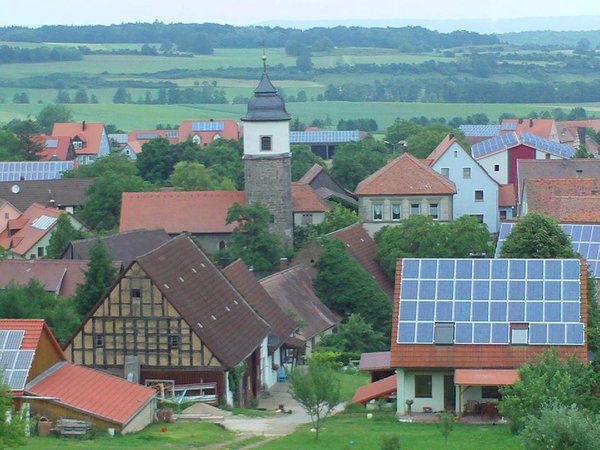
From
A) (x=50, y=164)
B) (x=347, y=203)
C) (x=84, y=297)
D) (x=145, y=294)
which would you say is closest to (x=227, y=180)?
(x=347, y=203)

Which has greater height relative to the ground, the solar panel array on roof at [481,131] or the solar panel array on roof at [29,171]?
the solar panel array on roof at [481,131]

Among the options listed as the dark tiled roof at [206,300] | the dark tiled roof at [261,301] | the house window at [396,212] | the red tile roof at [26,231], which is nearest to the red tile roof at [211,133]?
the red tile roof at [26,231]

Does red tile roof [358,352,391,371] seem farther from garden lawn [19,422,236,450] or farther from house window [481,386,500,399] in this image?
garden lawn [19,422,236,450]

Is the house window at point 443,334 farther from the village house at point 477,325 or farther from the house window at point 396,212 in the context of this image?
the house window at point 396,212

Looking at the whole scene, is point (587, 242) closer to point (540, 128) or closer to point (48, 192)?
point (48, 192)

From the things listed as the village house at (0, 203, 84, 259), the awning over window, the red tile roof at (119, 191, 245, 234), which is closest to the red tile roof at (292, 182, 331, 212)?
the red tile roof at (119, 191, 245, 234)

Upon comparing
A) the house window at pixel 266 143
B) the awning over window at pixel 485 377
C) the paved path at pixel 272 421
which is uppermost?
the house window at pixel 266 143
